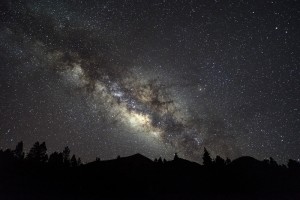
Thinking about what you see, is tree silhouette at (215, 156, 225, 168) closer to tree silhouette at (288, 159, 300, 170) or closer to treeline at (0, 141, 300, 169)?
treeline at (0, 141, 300, 169)

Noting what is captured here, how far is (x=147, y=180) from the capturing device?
52.5 m

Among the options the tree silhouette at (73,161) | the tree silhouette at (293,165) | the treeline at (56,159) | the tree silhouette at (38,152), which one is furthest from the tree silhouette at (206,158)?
the tree silhouette at (38,152)

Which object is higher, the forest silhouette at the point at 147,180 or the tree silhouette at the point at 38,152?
the tree silhouette at the point at 38,152

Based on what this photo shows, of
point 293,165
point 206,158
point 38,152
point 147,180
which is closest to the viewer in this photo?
point 147,180

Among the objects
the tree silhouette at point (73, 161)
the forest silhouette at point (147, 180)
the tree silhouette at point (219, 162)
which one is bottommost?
the forest silhouette at point (147, 180)

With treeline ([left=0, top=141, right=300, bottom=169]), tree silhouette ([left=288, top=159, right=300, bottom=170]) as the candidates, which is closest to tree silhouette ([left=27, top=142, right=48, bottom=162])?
treeline ([left=0, top=141, right=300, bottom=169])

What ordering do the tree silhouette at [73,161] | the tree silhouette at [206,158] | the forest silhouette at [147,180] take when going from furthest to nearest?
the tree silhouette at [73,161] < the tree silhouette at [206,158] < the forest silhouette at [147,180]

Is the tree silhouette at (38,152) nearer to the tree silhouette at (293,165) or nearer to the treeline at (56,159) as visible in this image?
the treeline at (56,159)

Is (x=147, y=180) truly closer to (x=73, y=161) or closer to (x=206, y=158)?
(x=206, y=158)

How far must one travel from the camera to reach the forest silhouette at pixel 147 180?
4856 centimetres

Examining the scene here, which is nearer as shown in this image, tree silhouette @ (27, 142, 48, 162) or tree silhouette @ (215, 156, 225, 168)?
tree silhouette @ (215, 156, 225, 168)

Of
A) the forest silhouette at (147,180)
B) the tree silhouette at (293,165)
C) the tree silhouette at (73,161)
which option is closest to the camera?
the forest silhouette at (147,180)

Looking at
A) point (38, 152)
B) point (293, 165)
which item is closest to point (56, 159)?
point (38, 152)

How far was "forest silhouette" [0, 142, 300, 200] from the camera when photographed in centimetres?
4856
